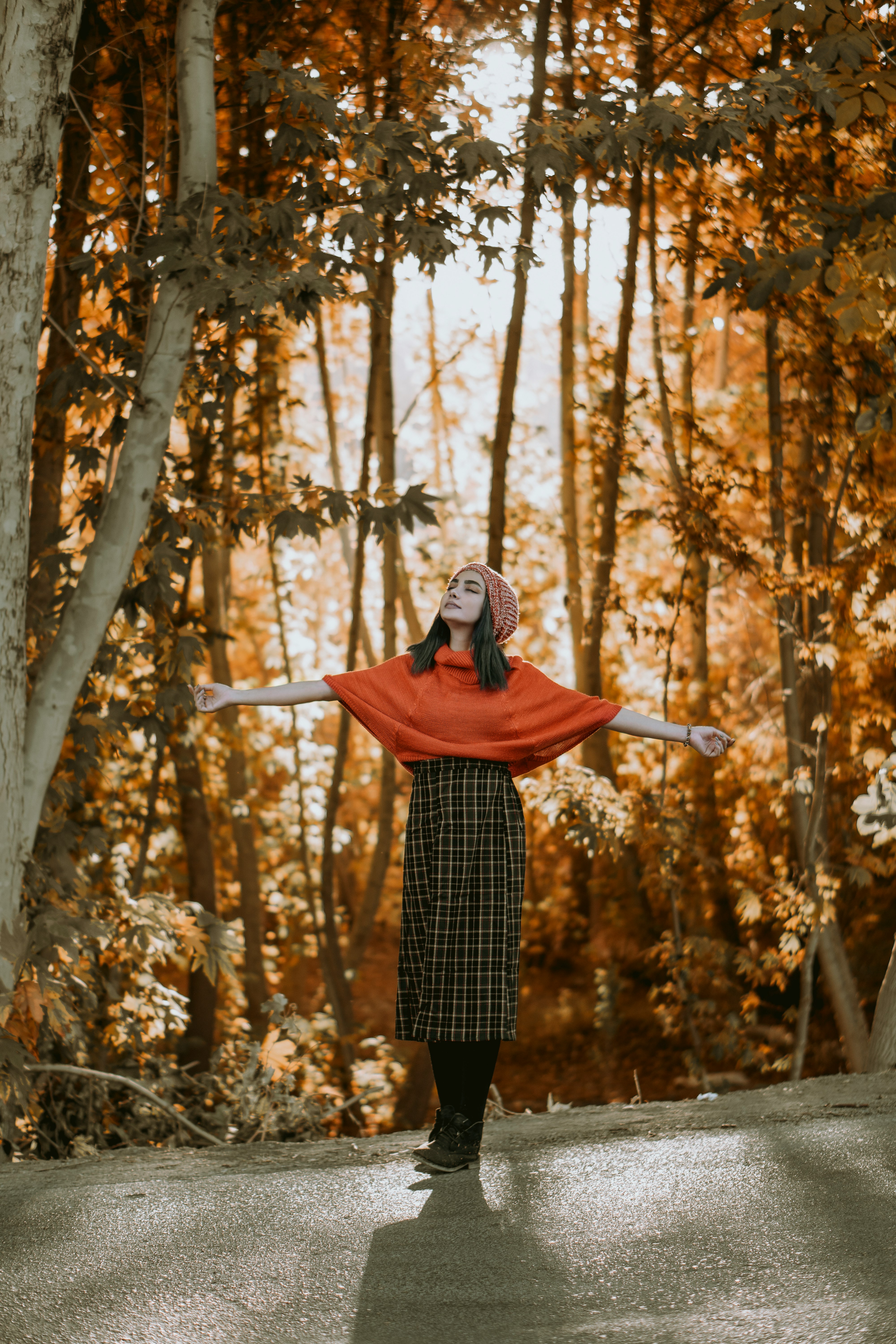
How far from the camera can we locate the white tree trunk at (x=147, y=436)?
399cm

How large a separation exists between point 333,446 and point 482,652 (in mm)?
6311

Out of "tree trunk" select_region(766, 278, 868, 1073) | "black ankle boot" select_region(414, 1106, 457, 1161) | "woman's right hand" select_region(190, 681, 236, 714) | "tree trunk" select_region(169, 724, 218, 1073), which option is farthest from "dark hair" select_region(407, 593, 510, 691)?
"tree trunk" select_region(169, 724, 218, 1073)

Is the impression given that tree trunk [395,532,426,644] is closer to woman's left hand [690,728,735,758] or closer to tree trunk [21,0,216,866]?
tree trunk [21,0,216,866]

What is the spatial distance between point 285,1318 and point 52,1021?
167 centimetres

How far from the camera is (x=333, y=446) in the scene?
916 centimetres

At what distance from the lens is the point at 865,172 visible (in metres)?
6.20

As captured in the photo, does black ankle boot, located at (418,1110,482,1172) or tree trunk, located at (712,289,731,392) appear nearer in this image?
black ankle boot, located at (418,1110,482,1172)

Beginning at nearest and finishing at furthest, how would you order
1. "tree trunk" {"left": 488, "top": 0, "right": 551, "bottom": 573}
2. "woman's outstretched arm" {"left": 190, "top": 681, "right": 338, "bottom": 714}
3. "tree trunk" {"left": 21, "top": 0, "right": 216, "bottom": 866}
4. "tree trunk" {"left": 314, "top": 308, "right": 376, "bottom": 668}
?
"woman's outstretched arm" {"left": 190, "top": 681, "right": 338, "bottom": 714}, "tree trunk" {"left": 21, "top": 0, "right": 216, "bottom": 866}, "tree trunk" {"left": 488, "top": 0, "right": 551, "bottom": 573}, "tree trunk" {"left": 314, "top": 308, "right": 376, "bottom": 668}

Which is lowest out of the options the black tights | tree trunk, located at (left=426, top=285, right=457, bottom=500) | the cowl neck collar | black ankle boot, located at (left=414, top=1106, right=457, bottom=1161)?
black ankle boot, located at (left=414, top=1106, right=457, bottom=1161)

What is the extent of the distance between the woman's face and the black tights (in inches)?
43.8

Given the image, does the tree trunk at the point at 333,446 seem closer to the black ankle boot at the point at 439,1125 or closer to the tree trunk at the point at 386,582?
the tree trunk at the point at 386,582

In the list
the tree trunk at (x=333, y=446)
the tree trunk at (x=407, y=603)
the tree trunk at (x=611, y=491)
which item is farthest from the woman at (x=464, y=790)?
the tree trunk at (x=407, y=603)

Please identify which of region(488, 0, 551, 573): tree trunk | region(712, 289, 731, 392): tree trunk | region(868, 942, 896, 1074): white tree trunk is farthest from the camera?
region(712, 289, 731, 392): tree trunk

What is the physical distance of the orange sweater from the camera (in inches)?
124
